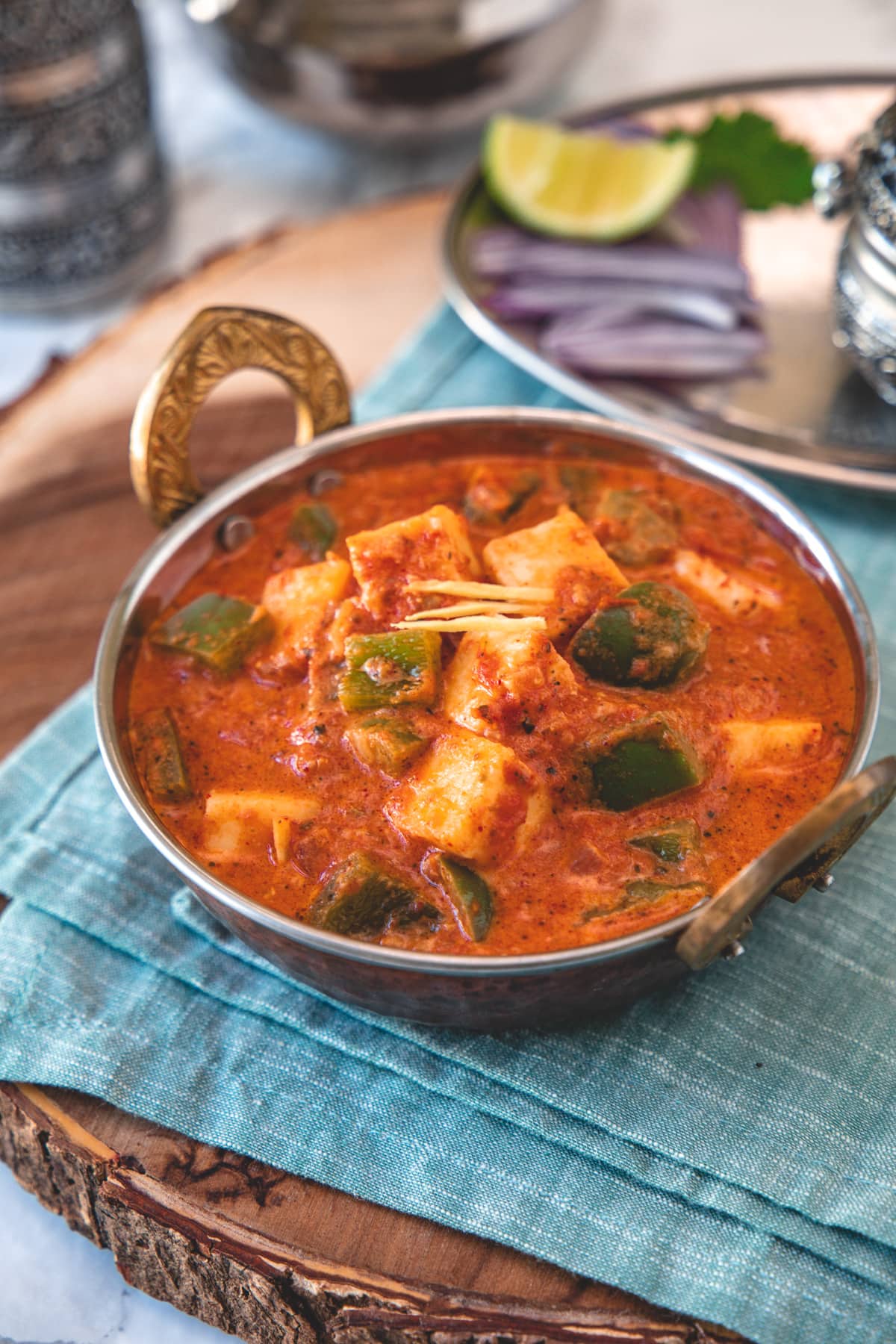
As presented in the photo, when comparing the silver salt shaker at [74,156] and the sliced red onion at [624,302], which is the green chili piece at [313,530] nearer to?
the sliced red onion at [624,302]

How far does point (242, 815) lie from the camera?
2240 mm

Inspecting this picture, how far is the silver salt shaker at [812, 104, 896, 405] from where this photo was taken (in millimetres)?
3057

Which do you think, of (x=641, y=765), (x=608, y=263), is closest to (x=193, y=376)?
(x=641, y=765)

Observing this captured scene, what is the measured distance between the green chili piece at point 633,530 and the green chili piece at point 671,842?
61cm

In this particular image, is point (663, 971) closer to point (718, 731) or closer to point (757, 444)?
point (718, 731)

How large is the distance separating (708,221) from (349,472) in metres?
1.65

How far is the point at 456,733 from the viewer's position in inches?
87.7

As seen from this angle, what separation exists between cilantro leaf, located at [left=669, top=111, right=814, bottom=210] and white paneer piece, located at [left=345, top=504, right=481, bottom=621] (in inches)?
81.5

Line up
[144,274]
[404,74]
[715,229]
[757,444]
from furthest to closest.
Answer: [144,274] → [404,74] → [715,229] → [757,444]

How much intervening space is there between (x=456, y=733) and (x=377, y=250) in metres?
2.32

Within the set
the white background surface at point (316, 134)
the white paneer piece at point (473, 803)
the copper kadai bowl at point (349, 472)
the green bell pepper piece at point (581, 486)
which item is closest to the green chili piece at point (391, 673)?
the white paneer piece at point (473, 803)

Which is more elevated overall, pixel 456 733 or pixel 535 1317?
pixel 456 733

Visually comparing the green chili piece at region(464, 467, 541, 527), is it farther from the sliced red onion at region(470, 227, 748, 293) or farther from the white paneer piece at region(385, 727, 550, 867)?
the sliced red onion at region(470, 227, 748, 293)

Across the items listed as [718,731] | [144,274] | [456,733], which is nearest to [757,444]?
[718,731]
